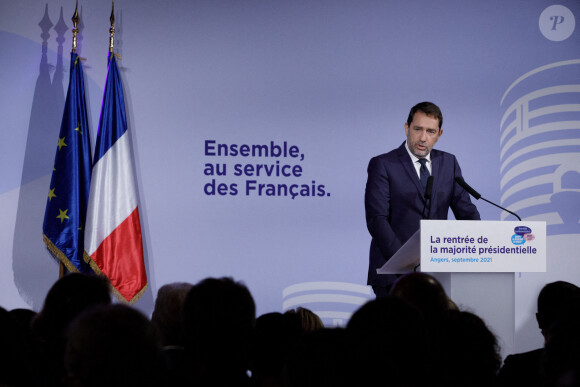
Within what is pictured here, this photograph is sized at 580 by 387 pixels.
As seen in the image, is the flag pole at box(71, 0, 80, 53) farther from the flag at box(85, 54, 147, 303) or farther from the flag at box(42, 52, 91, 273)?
the flag at box(85, 54, 147, 303)

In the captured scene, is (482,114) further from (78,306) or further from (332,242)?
(78,306)

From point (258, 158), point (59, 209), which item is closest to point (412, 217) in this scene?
point (258, 158)

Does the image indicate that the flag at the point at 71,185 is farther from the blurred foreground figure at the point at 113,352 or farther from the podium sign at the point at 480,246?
the blurred foreground figure at the point at 113,352

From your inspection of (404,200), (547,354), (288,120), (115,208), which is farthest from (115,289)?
(547,354)

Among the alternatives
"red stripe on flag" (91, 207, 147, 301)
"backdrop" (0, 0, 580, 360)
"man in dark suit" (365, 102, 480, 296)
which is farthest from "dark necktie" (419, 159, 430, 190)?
"red stripe on flag" (91, 207, 147, 301)

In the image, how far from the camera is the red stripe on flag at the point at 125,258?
5.57 m

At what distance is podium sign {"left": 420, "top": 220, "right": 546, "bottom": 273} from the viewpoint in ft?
11.9

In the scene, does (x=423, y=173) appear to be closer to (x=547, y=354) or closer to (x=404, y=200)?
(x=404, y=200)

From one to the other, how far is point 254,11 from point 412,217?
2.47 m

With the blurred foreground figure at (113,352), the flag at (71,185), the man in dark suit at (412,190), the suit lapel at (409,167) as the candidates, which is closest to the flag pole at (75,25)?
the flag at (71,185)

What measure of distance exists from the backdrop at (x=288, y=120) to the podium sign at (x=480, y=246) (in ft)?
8.16

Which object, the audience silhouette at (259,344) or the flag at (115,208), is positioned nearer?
the audience silhouette at (259,344)

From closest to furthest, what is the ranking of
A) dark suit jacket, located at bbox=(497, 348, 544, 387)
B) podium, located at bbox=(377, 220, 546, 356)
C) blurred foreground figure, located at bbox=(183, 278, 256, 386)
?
blurred foreground figure, located at bbox=(183, 278, 256, 386), dark suit jacket, located at bbox=(497, 348, 544, 387), podium, located at bbox=(377, 220, 546, 356)

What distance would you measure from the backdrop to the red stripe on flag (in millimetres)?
203
